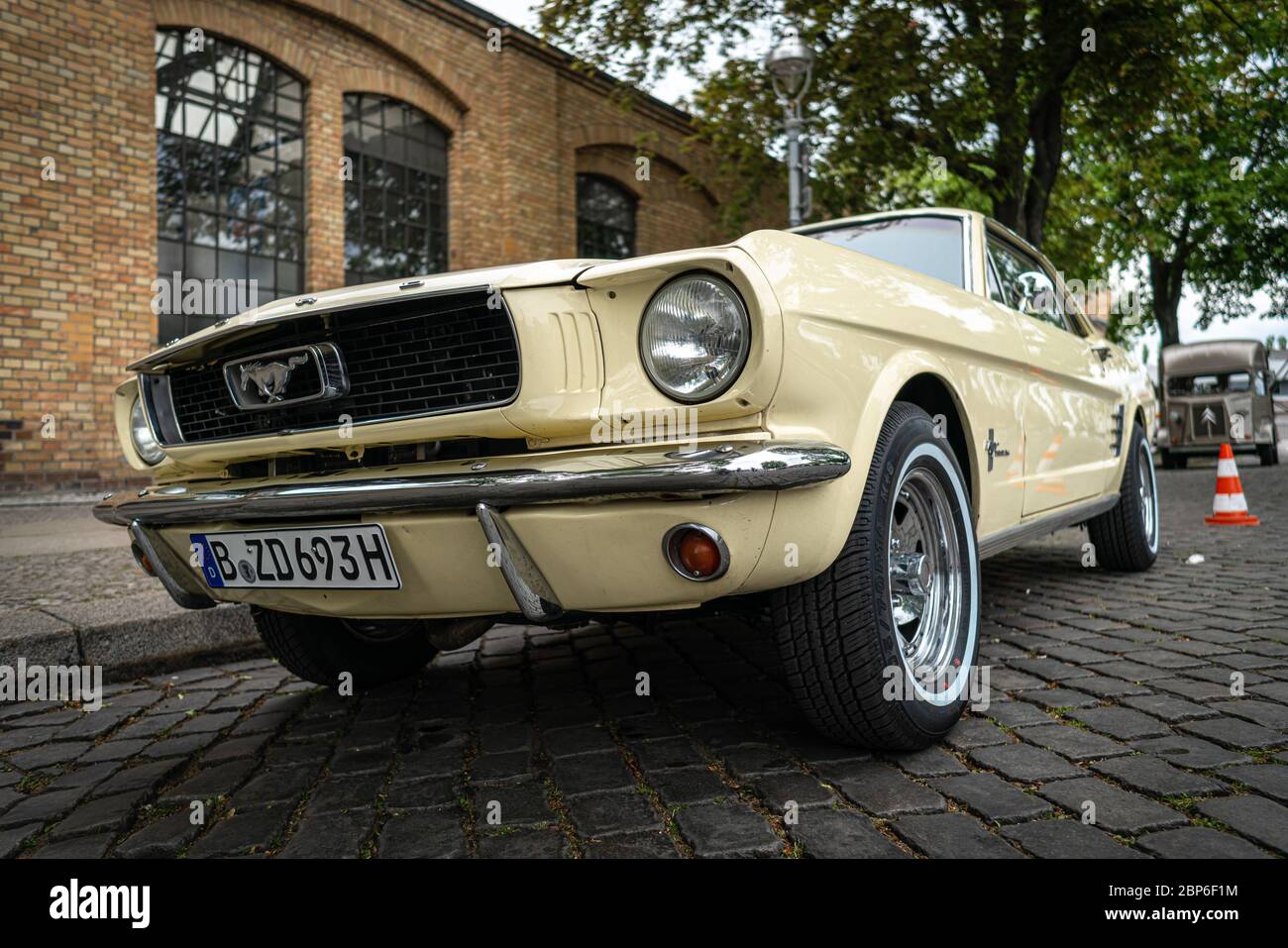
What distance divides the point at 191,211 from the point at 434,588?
905 centimetres

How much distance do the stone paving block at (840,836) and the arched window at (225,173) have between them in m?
9.17

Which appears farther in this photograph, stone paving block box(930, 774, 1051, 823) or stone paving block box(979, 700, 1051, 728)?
stone paving block box(979, 700, 1051, 728)

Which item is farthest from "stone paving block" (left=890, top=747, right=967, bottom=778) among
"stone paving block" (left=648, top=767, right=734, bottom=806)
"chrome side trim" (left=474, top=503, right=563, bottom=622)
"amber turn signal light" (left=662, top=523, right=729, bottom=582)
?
"chrome side trim" (left=474, top=503, right=563, bottom=622)

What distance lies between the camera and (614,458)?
1.86 m

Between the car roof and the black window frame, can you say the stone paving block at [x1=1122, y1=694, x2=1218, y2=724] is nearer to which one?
the black window frame

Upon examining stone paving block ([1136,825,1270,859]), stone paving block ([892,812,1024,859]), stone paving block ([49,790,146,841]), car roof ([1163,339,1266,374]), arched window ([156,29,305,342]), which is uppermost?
arched window ([156,29,305,342])

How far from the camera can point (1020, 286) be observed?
369 centimetres

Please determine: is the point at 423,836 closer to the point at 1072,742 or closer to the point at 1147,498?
the point at 1072,742

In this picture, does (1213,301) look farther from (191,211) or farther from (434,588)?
(434,588)

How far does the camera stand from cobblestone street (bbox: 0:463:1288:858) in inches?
73.1

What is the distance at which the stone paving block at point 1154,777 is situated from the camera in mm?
1981

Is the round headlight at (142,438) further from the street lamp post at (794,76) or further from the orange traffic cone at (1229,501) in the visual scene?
the orange traffic cone at (1229,501)

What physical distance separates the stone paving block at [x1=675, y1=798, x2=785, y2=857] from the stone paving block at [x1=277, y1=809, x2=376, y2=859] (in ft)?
2.16

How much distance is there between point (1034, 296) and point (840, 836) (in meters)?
2.51
